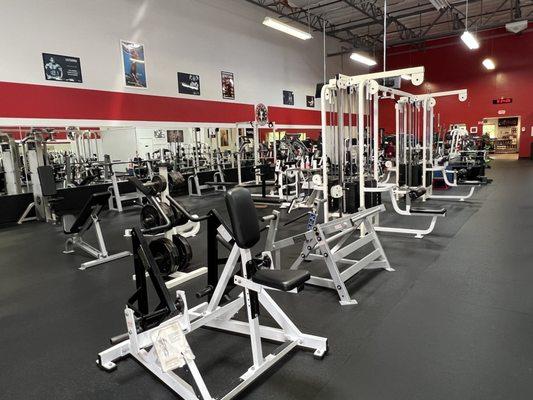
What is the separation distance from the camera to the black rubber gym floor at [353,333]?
2.06 metres

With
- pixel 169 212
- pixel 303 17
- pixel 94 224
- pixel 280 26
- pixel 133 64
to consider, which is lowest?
pixel 94 224

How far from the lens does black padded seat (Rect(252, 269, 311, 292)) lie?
1937 millimetres

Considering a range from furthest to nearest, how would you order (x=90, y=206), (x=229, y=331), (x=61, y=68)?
(x=61, y=68), (x=90, y=206), (x=229, y=331)

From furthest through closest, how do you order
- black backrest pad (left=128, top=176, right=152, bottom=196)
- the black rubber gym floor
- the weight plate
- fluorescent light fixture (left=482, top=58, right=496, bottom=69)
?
fluorescent light fixture (left=482, top=58, right=496, bottom=69)
the weight plate
black backrest pad (left=128, top=176, right=152, bottom=196)
the black rubber gym floor

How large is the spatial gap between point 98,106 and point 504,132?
1636cm

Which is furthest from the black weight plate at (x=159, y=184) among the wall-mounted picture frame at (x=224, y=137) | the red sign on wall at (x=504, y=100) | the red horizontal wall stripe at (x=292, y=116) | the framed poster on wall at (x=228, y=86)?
the red sign on wall at (x=504, y=100)

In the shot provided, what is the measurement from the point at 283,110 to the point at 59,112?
7.99 meters

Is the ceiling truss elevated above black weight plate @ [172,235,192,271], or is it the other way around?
the ceiling truss

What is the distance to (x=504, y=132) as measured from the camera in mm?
→ 16703

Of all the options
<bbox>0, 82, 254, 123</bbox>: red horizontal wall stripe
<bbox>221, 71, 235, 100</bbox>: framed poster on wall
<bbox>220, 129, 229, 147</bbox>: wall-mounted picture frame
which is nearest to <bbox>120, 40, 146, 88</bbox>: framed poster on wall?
<bbox>0, 82, 254, 123</bbox>: red horizontal wall stripe

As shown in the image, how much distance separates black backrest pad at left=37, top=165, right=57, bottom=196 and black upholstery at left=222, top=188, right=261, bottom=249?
201 inches

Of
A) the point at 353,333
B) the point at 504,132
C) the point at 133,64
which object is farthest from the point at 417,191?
the point at 504,132

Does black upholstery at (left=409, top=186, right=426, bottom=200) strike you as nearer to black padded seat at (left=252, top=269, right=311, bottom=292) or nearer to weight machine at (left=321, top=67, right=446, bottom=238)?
weight machine at (left=321, top=67, right=446, bottom=238)

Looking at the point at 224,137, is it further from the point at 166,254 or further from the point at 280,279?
the point at 280,279
